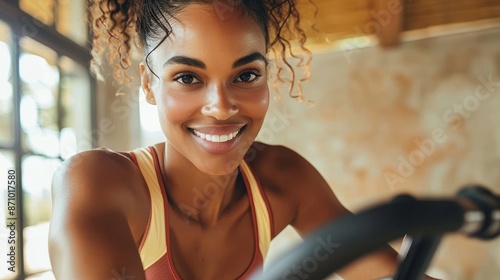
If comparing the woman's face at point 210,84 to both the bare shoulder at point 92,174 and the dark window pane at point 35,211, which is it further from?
the dark window pane at point 35,211

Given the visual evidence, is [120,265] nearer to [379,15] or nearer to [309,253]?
[309,253]

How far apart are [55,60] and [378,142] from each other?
157cm

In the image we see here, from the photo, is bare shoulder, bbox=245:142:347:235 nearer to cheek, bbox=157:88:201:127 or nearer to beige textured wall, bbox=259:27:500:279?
cheek, bbox=157:88:201:127

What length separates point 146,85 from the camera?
1.89ft

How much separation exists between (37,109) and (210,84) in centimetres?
86

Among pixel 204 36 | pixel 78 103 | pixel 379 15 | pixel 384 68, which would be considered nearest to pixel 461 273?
pixel 384 68

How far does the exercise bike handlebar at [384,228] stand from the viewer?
161 millimetres

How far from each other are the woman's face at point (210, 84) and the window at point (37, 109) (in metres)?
0.37

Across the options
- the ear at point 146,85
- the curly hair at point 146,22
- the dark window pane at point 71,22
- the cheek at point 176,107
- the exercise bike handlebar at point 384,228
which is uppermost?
the dark window pane at point 71,22

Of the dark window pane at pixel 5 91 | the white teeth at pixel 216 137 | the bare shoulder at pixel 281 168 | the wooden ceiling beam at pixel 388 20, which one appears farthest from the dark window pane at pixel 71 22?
the wooden ceiling beam at pixel 388 20

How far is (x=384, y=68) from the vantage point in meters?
2.39

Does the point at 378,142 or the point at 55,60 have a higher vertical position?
the point at 55,60

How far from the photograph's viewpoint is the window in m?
0.99

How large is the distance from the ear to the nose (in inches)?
3.2
